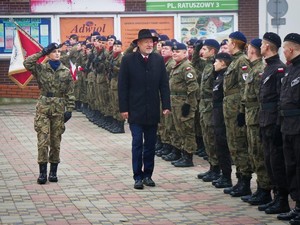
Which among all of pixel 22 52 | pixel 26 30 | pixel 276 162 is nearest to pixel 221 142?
pixel 276 162

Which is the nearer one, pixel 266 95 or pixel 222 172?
pixel 266 95

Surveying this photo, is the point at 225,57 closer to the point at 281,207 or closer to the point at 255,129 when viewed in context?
the point at 255,129

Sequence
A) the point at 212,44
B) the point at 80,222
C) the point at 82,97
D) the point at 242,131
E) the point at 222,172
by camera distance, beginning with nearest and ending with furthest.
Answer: the point at 80,222
the point at 242,131
the point at 222,172
the point at 212,44
the point at 82,97

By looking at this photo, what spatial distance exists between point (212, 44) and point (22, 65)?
299 cm

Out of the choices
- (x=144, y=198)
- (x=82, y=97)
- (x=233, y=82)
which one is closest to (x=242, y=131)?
(x=233, y=82)

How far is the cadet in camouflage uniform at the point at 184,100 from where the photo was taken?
45.5 feet

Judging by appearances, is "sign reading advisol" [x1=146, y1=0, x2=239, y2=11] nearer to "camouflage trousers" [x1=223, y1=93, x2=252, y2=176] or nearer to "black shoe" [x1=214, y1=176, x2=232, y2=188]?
"black shoe" [x1=214, y1=176, x2=232, y2=188]

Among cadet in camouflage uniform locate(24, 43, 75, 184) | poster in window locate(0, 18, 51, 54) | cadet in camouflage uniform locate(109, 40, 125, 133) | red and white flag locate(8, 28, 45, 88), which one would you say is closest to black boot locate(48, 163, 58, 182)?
cadet in camouflage uniform locate(24, 43, 75, 184)

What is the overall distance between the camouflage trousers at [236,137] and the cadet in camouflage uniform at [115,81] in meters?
7.43

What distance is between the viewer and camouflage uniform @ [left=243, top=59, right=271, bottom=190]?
10547mm

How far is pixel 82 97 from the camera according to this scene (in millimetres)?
24219

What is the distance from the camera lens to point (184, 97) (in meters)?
14.1

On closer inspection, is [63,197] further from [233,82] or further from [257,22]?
[257,22]

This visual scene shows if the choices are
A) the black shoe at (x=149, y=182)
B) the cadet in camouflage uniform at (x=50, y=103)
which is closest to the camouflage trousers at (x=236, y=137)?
the black shoe at (x=149, y=182)
